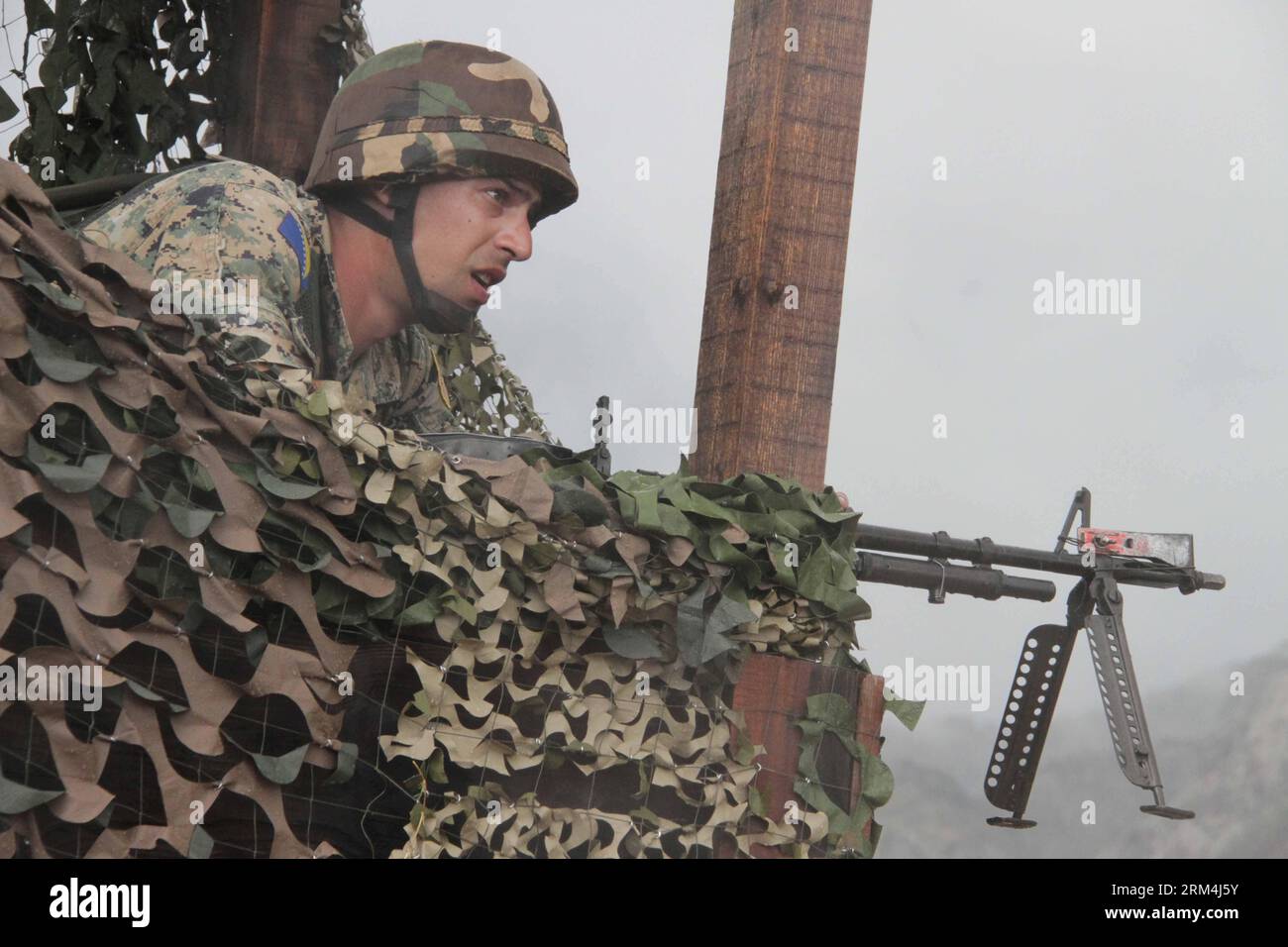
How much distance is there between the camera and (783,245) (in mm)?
3246

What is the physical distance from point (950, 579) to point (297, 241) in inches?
83.0

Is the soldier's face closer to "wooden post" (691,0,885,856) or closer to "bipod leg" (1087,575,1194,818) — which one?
"wooden post" (691,0,885,856)

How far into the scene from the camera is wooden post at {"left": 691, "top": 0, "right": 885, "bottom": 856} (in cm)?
321

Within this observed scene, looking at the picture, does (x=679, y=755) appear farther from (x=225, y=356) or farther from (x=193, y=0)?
(x=193, y=0)

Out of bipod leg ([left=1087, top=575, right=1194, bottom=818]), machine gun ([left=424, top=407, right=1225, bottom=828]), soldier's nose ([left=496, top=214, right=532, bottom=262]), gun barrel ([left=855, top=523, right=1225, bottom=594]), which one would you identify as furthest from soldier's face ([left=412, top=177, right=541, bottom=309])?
bipod leg ([left=1087, top=575, right=1194, bottom=818])

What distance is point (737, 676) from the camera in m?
2.63

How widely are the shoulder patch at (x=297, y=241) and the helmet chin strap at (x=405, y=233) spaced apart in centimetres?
20

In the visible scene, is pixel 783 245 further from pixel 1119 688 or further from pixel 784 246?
pixel 1119 688

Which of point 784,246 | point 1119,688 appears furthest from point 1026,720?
point 784,246

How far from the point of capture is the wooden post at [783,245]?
321cm

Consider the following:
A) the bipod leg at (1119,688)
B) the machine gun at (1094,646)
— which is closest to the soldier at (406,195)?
the machine gun at (1094,646)

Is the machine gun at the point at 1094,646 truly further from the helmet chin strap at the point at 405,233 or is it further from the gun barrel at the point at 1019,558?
the helmet chin strap at the point at 405,233

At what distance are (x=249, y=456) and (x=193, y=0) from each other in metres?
2.34
